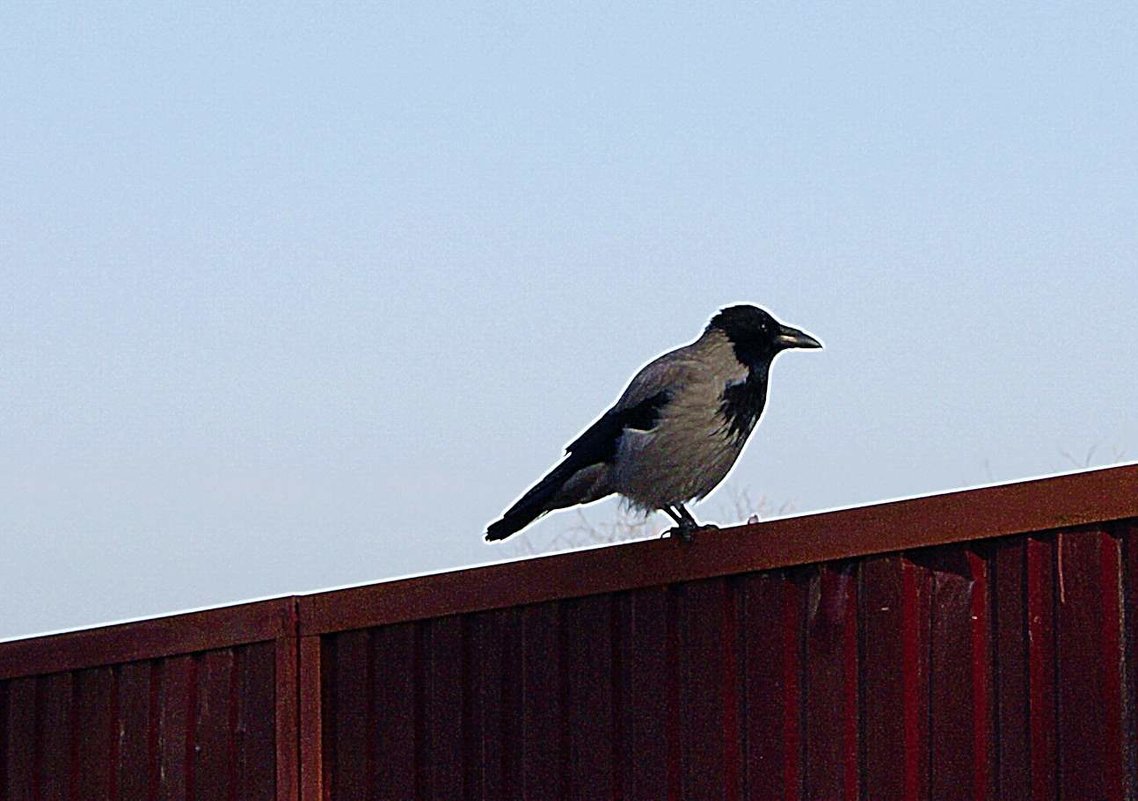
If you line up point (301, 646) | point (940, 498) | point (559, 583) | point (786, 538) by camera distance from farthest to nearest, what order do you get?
point (301, 646), point (559, 583), point (786, 538), point (940, 498)

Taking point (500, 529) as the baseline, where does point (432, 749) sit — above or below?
below

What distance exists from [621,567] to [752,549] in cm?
64

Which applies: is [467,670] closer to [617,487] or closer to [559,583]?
[559,583]

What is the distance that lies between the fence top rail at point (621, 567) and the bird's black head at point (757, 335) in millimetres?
2195

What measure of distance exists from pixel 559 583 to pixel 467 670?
0.55 m

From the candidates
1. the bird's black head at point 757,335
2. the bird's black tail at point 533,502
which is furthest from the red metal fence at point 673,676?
the bird's black head at point 757,335

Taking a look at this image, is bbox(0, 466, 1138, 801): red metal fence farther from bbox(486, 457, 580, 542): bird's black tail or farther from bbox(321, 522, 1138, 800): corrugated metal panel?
bbox(486, 457, 580, 542): bird's black tail

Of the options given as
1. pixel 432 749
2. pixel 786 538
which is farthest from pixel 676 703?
pixel 432 749

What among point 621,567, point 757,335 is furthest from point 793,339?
point 621,567

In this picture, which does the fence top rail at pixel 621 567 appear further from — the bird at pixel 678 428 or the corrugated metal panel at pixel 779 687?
the bird at pixel 678 428

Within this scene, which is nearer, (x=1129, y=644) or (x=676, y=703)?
(x=1129, y=644)

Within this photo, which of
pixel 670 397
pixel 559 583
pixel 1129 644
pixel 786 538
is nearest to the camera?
pixel 1129 644

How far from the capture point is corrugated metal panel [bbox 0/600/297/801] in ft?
27.6

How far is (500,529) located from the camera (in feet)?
30.7
